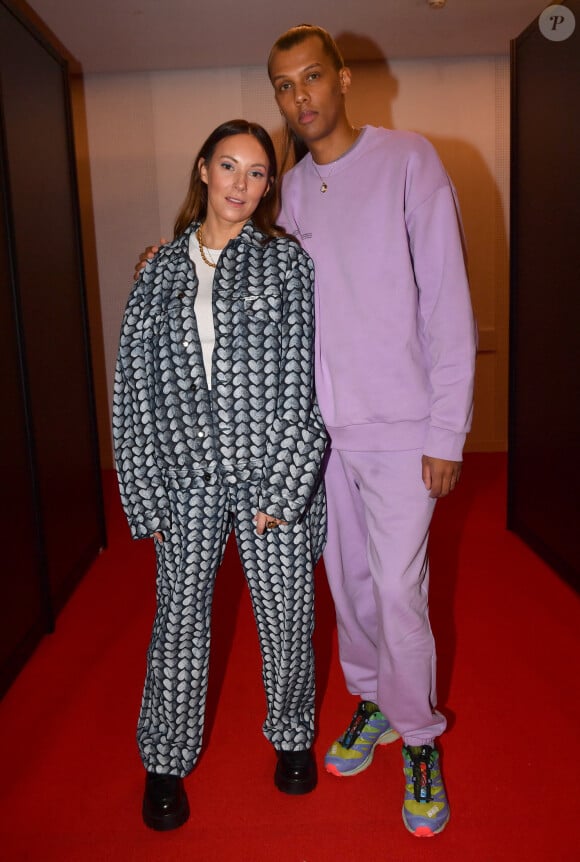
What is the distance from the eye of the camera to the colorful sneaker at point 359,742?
190 cm

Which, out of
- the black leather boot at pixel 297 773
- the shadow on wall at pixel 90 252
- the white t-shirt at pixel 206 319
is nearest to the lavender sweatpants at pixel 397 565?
the black leather boot at pixel 297 773

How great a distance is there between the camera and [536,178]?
323 centimetres

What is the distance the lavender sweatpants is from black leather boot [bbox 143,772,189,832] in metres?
0.50

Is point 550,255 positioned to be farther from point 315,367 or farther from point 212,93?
point 212,93

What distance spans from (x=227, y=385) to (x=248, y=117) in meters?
4.30

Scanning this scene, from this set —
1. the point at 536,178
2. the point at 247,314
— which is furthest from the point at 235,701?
the point at 536,178

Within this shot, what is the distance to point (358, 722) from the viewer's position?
1963 millimetres

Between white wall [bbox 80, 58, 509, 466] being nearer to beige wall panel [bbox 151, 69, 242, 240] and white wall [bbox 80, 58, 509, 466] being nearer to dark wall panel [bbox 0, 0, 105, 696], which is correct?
beige wall panel [bbox 151, 69, 242, 240]

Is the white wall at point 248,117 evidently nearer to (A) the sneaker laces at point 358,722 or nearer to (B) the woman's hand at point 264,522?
(A) the sneaker laces at point 358,722

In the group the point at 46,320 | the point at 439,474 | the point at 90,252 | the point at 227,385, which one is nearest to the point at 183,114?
the point at 90,252

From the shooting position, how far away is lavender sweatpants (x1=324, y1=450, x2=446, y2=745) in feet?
5.64

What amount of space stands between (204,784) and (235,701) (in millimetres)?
393

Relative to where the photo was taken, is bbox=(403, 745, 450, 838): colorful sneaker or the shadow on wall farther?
the shadow on wall

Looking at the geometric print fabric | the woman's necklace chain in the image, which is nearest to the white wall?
the woman's necklace chain
